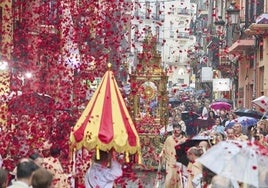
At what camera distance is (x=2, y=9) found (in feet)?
76.2

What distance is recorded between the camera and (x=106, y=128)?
502 inches

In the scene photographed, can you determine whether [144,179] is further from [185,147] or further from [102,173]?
[102,173]

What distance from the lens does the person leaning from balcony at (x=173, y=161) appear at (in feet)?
55.9

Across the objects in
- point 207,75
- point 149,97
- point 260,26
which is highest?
point 260,26

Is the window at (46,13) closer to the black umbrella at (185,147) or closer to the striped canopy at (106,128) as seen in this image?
the black umbrella at (185,147)

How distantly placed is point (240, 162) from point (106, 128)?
15.3 feet

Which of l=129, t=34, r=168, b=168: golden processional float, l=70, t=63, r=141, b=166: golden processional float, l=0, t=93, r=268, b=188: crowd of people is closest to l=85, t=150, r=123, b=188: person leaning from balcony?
l=0, t=93, r=268, b=188: crowd of people

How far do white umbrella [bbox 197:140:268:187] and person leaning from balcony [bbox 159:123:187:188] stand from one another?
24.9 ft

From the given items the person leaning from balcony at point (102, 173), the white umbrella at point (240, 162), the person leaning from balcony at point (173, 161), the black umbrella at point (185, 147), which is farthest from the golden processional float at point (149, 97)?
the white umbrella at point (240, 162)

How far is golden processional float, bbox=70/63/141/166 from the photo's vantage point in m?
12.6

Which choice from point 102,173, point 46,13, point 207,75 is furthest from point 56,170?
point 207,75

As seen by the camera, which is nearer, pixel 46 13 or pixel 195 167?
pixel 195 167

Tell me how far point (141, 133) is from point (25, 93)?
968 cm

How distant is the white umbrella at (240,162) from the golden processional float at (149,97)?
17.0 m
